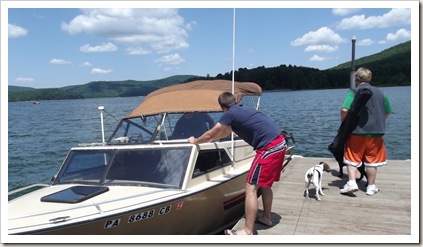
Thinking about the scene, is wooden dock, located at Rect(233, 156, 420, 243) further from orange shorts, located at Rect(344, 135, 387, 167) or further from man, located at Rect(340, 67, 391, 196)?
orange shorts, located at Rect(344, 135, 387, 167)

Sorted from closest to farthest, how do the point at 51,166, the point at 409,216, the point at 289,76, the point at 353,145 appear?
1. the point at 409,216
2. the point at 353,145
3. the point at 51,166
4. the point at 289,76

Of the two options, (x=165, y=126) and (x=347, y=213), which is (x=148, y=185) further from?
(x=347, y=213)

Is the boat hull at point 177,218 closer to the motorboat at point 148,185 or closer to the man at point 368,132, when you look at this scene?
the motorboat at point 148,185

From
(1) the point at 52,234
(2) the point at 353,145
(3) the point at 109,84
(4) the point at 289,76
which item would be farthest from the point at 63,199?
(3) the point at 109,84

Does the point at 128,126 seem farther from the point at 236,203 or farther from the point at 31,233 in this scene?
the point at 31,233

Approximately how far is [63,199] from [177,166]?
1569mm

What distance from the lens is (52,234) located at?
12.8 ft

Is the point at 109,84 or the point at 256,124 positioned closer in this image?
the point at 256,124

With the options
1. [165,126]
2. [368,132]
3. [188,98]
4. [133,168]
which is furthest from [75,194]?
[368,132]

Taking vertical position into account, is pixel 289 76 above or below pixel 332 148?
above

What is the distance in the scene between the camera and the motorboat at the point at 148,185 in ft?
14.0

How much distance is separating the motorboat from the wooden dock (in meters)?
0.69

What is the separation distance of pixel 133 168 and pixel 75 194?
35.9 inches

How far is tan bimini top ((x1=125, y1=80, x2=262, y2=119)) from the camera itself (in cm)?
672
